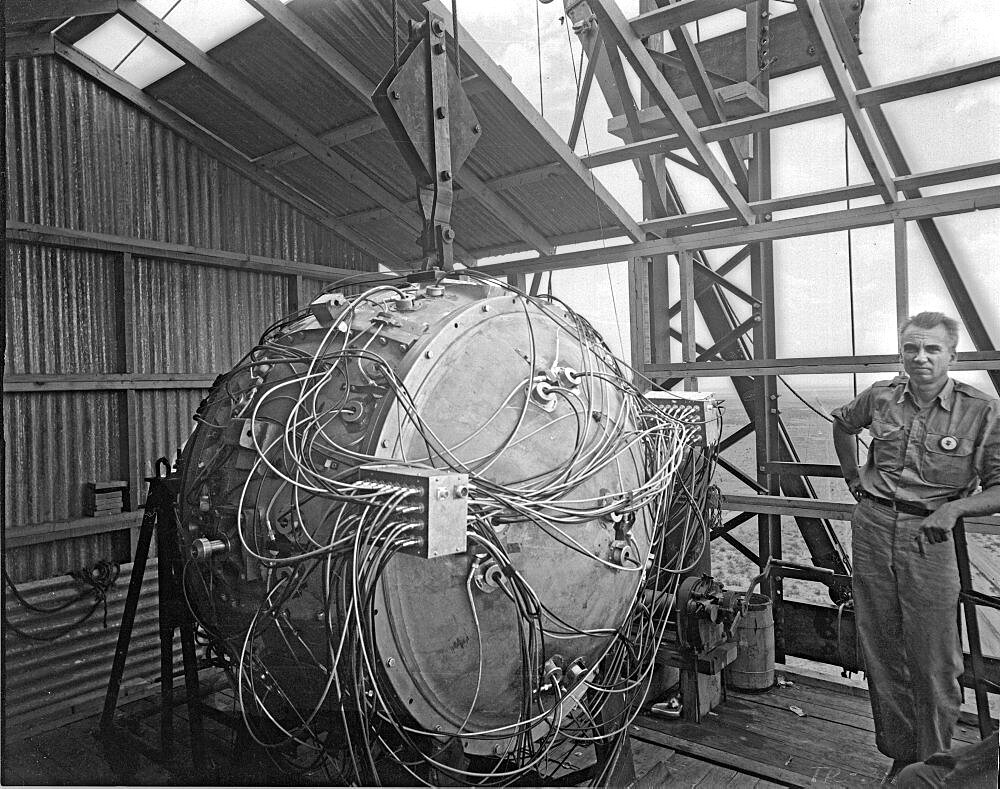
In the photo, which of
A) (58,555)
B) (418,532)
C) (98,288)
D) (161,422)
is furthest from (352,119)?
(418,532)

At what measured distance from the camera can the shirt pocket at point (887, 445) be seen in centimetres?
342

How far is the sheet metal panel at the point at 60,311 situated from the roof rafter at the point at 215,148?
1.43 m

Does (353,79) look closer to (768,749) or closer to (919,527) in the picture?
(919,527)

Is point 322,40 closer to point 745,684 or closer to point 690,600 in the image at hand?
point 690,600

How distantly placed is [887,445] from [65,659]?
5.80 meters

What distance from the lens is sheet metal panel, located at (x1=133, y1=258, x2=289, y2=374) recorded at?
6.39 m

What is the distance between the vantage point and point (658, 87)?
438 centimetres

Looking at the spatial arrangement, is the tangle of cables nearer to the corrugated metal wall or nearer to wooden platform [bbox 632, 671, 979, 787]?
wooden platform [bbox 632, 671, 979, 787]

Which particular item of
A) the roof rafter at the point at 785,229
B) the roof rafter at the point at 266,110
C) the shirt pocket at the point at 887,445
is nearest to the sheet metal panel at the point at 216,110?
the roof rafter at the point at 266,110

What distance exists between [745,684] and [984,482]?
6.21 ft

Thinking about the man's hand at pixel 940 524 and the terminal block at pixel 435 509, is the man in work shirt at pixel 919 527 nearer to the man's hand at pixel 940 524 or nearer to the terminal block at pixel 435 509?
the man's hand at pixel 940 524

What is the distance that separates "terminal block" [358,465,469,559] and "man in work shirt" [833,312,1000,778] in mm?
2398

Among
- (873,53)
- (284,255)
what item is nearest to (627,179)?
(873,53)

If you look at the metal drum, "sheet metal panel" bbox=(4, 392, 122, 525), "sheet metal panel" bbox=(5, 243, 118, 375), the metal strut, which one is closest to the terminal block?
the metal strut
